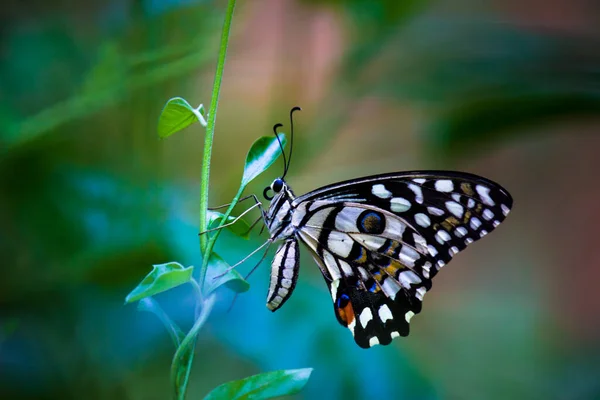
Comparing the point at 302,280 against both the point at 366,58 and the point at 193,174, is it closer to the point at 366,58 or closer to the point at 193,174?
the point at 193,174

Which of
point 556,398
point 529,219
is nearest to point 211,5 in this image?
point 529,219

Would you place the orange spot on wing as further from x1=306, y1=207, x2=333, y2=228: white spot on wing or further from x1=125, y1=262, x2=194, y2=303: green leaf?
x1=125, y1=262, x2=194, y2=303: green leaf

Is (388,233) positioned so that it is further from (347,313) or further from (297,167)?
(297,167)

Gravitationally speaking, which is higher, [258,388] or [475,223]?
[475,223]

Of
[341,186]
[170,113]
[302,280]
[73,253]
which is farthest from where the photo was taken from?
[302,280]

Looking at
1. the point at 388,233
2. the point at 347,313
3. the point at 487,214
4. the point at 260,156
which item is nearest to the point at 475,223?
the point at 487,214

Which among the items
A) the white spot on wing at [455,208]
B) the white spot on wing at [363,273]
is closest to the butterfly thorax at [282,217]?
the white spot on wing at [363,273]

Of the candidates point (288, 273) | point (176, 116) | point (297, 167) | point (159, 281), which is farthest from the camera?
point (297, 167)
